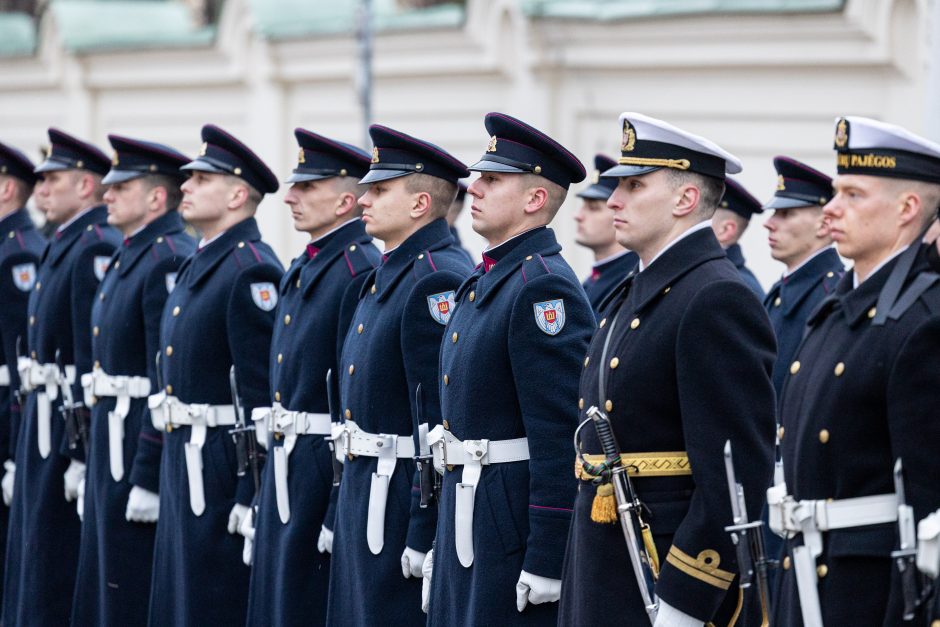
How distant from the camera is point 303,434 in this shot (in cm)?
632

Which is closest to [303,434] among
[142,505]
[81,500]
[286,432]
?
[286,432]

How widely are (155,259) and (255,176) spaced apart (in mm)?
706

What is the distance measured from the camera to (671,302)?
14.8 ft

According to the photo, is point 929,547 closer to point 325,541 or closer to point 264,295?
point 325,541

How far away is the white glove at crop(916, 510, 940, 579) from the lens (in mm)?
3695

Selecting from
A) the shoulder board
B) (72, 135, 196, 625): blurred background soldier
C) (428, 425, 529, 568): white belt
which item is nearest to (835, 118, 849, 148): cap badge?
→ the shoulder board

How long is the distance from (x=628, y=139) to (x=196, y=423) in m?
2.77

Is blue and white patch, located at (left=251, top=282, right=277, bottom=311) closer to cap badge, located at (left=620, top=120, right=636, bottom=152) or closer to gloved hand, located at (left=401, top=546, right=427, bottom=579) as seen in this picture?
gloved hand, located at (left=401, top=546, right=427, bottom=579)

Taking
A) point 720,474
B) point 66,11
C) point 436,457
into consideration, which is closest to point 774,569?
point 720,474

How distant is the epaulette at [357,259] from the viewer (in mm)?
6461

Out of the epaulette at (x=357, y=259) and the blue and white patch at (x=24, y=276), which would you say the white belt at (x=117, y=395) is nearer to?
the epaulette at (x=357, y=259)

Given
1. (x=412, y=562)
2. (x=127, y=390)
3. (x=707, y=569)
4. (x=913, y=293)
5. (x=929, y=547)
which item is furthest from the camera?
(x=127, y=390)

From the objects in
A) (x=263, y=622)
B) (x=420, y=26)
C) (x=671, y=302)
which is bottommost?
(x=263, y=622)

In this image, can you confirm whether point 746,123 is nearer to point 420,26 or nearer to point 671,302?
point 420,26
